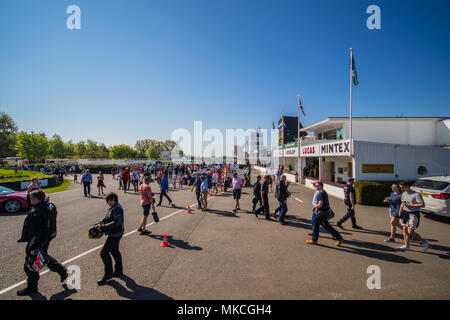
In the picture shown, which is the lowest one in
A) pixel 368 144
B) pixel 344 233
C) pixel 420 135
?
pixel 344 233

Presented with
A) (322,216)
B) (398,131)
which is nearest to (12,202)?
(322,216)

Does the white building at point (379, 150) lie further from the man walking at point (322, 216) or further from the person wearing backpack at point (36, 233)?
the person wearing backpack at point (36, 233)

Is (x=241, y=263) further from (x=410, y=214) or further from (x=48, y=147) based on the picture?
(x=48, y=147)

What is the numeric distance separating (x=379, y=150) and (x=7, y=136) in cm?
9355

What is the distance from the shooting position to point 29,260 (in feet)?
11.4

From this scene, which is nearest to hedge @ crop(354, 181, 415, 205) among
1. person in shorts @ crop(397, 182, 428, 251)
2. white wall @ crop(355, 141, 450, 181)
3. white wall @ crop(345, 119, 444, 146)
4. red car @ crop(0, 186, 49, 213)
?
white wall @ crop(355, 141, 450, 181)

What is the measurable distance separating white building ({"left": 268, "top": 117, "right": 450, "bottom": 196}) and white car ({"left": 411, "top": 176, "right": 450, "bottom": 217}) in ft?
14.5

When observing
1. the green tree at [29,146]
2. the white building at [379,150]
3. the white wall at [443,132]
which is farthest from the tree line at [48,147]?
the white wall at [443,132]

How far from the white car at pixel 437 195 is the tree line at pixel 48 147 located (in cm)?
6721

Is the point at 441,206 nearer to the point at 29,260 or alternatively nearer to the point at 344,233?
the point at 344,233

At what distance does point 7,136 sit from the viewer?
62594 mm

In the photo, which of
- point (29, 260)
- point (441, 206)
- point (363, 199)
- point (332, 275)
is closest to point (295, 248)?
point (332, 275)
